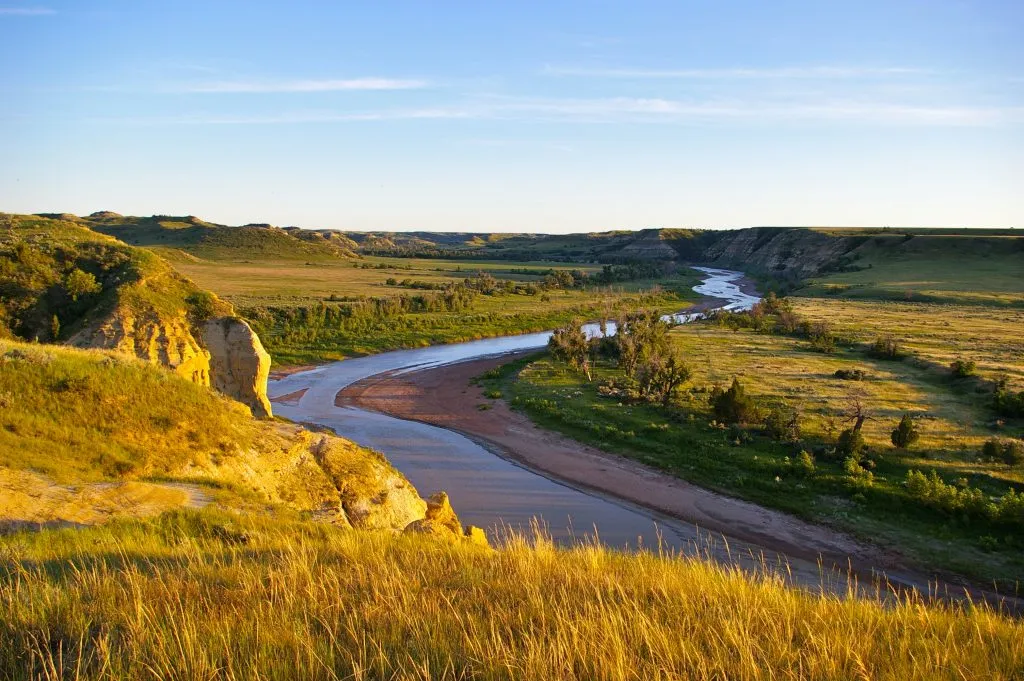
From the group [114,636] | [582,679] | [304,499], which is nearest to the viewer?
[582,679]

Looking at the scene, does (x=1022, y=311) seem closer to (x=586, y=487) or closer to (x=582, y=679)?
(x=586, y=487)

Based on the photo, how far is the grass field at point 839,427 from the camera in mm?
16000

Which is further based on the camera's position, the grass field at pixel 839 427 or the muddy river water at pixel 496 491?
the grass field at pixel 839 427

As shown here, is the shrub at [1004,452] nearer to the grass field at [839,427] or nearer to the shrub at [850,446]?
the grass field at [839,427]

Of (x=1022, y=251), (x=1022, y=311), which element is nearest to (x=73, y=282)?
(x=1022, y=311)

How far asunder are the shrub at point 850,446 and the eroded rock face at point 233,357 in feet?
60.8

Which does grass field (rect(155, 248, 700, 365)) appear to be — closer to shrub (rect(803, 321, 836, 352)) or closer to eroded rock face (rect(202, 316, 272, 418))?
shrub (rect(803, 321, 836, 352))

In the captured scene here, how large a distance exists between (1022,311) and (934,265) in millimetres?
42752

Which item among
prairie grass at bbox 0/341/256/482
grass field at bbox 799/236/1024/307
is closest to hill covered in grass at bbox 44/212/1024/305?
grass field at bbox 799/236/1024/307

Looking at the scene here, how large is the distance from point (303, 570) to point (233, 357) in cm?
1668

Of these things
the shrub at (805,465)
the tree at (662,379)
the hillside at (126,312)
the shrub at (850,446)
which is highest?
the hillside at (126,312)

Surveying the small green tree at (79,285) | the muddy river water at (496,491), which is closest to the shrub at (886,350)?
the muddy river water at (496,491)

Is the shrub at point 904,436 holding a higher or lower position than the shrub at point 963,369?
lower

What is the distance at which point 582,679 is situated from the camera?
11.7ft
